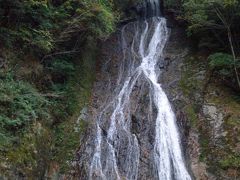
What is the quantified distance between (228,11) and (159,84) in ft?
15.8

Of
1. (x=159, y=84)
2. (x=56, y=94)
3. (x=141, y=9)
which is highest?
(x=141, y=9)

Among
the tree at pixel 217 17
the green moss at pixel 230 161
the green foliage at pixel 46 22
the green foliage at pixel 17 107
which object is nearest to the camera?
the green foliage at pixel 17 107

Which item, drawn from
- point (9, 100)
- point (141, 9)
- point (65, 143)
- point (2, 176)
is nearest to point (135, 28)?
point (141, 9)

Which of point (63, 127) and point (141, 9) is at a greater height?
point (141, 9)

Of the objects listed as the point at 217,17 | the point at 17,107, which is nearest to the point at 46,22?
the point at 17,107

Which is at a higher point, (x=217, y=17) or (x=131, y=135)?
(x=217, y=17)

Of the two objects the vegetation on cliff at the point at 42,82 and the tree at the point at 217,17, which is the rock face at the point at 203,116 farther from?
the vegetation on cliff at the point at 42,82

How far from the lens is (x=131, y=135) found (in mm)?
13820

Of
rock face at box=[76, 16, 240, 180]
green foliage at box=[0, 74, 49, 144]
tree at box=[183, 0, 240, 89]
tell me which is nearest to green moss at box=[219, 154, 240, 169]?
rock face at box=[76, 16, 240, 180]

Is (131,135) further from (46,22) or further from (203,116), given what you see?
(46,22)

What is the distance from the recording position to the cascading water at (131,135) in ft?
41.2

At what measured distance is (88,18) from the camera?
1522 cm

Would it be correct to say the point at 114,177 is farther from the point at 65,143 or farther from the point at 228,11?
the point at 228,11

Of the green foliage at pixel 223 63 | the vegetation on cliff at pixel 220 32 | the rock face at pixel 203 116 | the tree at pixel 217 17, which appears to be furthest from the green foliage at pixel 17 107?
the tree at pixel 217 17
